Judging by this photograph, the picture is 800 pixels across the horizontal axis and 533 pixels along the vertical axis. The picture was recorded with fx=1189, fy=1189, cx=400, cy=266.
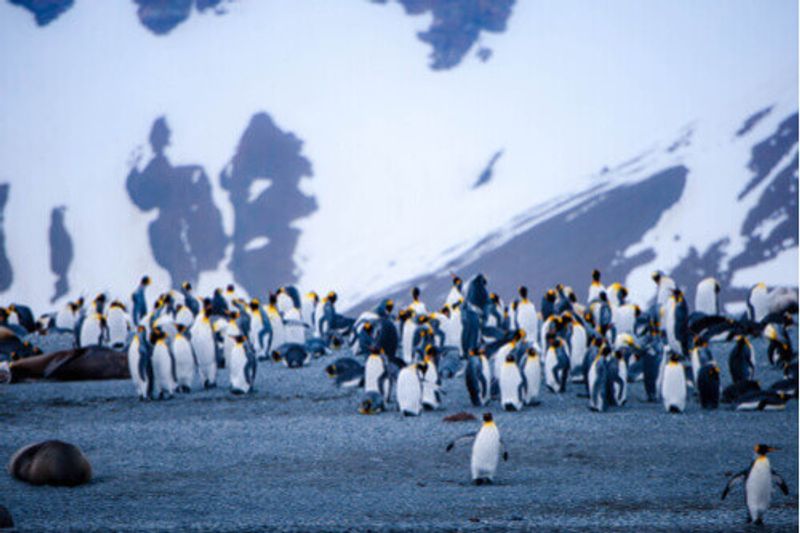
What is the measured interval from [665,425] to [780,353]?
298 centimetres

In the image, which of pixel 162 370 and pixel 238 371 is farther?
pixel 238 371

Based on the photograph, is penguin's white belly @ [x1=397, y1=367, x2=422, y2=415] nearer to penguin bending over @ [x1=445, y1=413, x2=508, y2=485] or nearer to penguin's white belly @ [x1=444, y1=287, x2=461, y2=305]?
penguin bending over @ [x1=445, y1=413, x2=508, y2=485]

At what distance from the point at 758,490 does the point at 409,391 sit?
383 cm

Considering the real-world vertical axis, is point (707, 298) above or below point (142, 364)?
above

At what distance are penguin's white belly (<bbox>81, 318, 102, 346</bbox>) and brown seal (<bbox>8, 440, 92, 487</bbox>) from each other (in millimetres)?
7233

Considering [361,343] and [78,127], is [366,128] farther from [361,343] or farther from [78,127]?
[361,343]

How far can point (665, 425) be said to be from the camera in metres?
8.83

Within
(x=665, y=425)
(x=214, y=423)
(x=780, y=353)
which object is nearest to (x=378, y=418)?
(x=214, y=423)

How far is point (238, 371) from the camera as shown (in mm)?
10539

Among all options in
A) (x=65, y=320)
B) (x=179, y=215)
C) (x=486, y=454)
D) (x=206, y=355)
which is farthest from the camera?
(x=179, y=215)

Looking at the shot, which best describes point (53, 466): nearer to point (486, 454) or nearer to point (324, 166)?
point (486, 454)

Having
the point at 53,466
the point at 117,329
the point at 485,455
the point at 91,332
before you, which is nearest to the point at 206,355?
the point at 91,332

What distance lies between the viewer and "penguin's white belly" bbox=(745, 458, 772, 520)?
5711 millimetres

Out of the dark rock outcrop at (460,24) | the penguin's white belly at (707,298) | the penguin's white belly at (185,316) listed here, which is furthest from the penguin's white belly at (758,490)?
the dark rock outcrop at (460,24)
